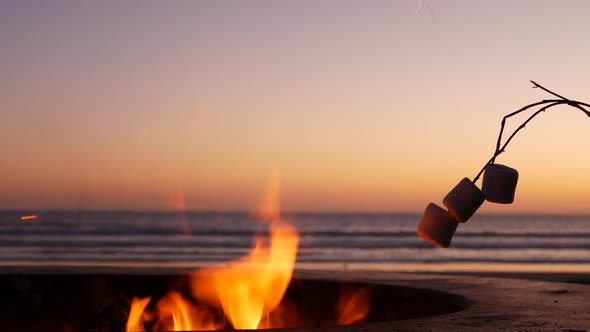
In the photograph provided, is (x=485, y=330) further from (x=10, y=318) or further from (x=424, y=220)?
(x=10, y=318)

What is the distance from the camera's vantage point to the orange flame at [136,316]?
440cm

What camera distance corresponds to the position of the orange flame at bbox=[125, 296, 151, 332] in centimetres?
440

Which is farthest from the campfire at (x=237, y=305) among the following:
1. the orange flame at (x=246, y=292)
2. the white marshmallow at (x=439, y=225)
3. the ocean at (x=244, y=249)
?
the ocean at (x=244, y=249)

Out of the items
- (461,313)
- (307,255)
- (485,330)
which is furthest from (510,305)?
(307,255)

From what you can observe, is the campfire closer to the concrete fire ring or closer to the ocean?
the concrete fire ring

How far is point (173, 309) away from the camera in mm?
5148

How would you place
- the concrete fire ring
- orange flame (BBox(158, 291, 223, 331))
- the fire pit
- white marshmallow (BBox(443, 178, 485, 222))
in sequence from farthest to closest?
orange flame (BBox(158, 291, 223, 331))
the fire pit
the concrete fire ring
white marshmallow (BBox(443, 178, 485, 222))

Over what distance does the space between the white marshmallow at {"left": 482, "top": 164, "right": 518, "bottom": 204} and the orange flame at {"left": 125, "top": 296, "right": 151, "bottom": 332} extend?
2578 millimetres

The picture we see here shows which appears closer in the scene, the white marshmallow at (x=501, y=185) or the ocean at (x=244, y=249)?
the white marshmallow at (x=501, y=185)

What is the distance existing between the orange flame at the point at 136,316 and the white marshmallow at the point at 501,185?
2578mm

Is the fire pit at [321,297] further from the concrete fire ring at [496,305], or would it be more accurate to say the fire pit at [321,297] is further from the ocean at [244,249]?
the ocean at [244,249]

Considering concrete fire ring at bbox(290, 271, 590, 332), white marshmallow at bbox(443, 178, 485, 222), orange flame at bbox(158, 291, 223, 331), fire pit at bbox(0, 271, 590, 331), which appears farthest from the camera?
orange flame at bbox(158, 291, 223, 331)

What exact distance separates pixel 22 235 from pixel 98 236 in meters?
3.88

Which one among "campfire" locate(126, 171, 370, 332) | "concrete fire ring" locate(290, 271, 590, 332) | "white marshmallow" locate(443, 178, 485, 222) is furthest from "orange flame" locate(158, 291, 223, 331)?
"white marshmallow" locate(443, 178, 485, 222)
